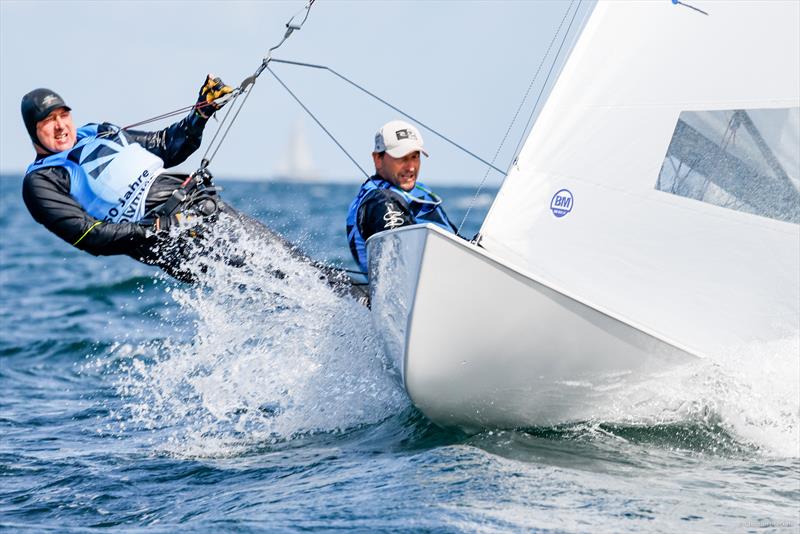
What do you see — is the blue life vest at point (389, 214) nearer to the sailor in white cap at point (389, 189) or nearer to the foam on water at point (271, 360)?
the sailor in white cap at point (389, 189)

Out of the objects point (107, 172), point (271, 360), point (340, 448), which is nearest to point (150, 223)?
point (107, 172)

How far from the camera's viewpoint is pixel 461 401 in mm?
3414

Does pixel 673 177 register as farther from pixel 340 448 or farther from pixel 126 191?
pixel 126 191

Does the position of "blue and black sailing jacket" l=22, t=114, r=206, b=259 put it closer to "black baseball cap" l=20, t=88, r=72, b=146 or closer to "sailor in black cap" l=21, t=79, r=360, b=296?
"sailor in black cap" l=21, t=79, r=360, b=296

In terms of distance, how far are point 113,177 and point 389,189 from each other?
1121mm

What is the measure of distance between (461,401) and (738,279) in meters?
1.01

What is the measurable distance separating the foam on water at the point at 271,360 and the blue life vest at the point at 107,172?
349mm

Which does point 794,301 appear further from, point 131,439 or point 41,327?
point 41,327

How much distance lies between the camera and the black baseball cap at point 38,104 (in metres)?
3.91

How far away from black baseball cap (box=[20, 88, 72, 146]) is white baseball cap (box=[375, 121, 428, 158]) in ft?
4.06

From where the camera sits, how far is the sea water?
294cm

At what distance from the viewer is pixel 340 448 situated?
12.5 ft

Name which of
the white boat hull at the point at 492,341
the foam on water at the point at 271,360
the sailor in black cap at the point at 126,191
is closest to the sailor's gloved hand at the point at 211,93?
the sailor in black cap at the point at 126,191

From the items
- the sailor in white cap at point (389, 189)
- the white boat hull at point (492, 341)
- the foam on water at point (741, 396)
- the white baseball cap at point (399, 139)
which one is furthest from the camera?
the white baseball cap at point (399, 139)
